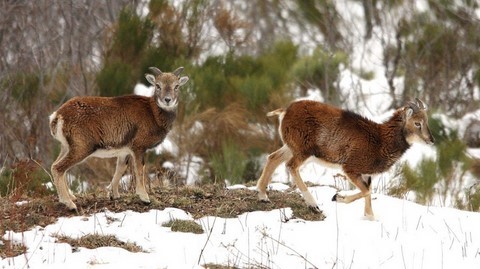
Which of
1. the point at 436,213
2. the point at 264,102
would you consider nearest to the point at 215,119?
the point at 264,102

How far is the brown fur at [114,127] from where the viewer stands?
7926 millimetres

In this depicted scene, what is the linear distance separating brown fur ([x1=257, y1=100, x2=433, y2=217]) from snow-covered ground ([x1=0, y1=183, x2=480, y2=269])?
53cm

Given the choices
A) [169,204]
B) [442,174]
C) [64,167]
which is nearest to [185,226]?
[169,204]

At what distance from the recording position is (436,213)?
879 centimetres

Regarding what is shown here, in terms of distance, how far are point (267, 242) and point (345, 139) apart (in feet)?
6.31

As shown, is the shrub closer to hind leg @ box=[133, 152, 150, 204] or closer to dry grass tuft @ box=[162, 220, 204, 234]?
hind leg @ box=[133, 152, 150, 204]

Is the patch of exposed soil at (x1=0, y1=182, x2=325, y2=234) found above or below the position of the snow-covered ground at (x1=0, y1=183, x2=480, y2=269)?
above

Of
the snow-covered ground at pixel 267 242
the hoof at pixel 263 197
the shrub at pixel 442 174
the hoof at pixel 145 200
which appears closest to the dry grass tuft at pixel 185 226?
the snow-covered ground at pixel 267 242

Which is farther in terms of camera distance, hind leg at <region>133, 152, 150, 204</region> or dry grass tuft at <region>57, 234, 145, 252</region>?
hind leg at <region>133, 152, 150, 204</region>

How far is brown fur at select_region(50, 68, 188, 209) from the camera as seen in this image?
7926mm

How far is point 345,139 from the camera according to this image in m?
8.72

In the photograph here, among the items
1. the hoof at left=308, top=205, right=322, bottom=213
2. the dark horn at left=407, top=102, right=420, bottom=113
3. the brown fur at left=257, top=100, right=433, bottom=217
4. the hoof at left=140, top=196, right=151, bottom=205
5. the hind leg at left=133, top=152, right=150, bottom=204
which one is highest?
the dark horn at left=407, top=102, right=420, bottom=113

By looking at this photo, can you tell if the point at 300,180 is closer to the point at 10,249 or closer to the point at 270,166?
the point at 270,166

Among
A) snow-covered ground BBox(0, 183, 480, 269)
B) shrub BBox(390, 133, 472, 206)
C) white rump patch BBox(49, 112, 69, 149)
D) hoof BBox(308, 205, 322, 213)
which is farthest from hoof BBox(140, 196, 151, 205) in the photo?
shrub BBox(390, 133, 472, 206)
